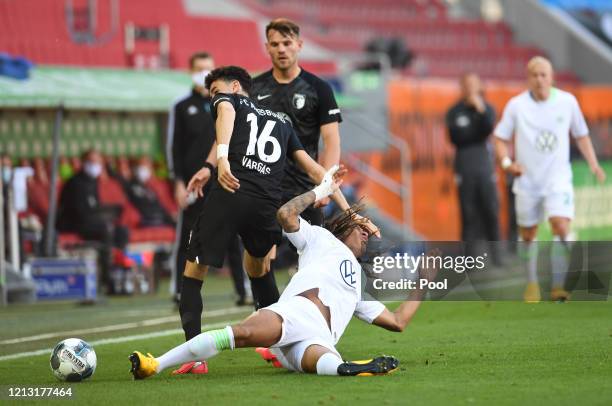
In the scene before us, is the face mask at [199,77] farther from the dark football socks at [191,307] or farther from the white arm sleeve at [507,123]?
the dark football socks at [191,307]

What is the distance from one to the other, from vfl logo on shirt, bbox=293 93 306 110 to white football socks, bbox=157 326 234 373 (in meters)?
2.58

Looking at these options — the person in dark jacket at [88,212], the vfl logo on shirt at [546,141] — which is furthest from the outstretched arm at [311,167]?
the person in dark jacket at [88,212]

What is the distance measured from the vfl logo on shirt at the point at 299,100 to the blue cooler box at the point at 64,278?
6074mm

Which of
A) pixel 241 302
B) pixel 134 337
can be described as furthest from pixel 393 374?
pixel 241 302

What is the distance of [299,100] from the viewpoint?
10.1 meters

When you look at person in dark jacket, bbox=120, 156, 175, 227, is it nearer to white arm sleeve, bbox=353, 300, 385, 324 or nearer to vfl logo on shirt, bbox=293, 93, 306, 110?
vfl logo on shirt, bbox=293, 93, 306, 110

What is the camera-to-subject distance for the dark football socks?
8.81 meters

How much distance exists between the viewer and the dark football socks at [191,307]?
28.9ft

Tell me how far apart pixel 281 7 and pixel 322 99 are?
20904mm

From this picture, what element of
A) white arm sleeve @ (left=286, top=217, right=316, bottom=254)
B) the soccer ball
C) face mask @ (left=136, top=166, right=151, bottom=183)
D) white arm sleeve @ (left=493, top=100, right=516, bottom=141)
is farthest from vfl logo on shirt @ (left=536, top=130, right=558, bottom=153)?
face mask @ (left=136, top=166, right=151, bottom=183)

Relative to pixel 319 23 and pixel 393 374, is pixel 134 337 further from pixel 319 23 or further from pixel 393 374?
pixel 319 23

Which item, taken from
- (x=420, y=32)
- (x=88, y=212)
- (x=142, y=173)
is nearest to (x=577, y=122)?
(x=88, y=212)

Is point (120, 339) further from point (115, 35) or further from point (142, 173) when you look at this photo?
point (115, 35)

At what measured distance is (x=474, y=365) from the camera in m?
8.70
